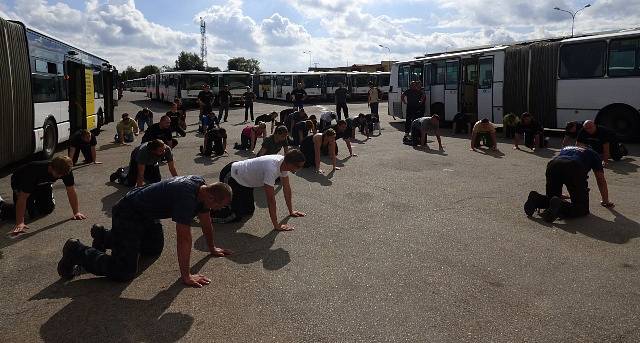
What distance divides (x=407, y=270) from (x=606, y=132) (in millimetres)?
6391

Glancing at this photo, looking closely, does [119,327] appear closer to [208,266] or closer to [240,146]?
[208,266]

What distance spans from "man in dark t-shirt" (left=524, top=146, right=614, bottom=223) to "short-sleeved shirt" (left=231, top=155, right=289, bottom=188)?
347 cm

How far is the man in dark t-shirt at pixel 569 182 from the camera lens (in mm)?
6375

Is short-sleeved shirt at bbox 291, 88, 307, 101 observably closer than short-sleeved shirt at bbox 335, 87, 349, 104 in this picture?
No

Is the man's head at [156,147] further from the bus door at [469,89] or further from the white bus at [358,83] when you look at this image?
the white bus at [358,83]

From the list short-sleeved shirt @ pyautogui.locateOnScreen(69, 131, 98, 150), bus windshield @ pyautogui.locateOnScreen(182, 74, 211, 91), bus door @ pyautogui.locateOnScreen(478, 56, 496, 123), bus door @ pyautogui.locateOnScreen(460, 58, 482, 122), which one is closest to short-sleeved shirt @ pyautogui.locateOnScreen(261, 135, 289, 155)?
short-sleeved shirt @ pyautogui.locateOnScreen(69, 131, 98, 150)

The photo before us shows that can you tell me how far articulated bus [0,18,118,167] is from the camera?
30.8 feet

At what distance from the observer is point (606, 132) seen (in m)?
9.05

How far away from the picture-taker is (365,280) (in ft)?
15.1

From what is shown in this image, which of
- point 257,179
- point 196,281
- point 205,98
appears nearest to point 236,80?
point 205,98

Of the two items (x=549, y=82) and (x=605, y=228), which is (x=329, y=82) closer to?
(x=549, y=82)

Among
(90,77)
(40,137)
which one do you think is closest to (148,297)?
(40,137)

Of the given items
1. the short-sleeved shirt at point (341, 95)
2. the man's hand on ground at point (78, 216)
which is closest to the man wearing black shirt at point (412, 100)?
the short-sleeved shirt at point (341, 95)

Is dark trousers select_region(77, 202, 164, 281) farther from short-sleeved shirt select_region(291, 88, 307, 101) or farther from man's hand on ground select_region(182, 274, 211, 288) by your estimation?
short-sleeved shirt select_region(291, 88, 307, 101)
